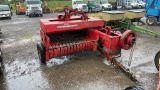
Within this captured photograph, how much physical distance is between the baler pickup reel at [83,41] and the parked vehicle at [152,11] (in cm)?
867

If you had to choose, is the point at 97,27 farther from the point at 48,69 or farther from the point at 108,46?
the point at 48,69

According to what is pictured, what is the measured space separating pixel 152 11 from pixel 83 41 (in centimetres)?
964

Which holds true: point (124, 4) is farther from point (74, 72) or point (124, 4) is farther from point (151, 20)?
point (74, 72)

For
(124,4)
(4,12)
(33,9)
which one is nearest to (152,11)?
(33,9)

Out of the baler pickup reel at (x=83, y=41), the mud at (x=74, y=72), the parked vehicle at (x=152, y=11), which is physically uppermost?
the parked vehicle at (x=152, y=11)

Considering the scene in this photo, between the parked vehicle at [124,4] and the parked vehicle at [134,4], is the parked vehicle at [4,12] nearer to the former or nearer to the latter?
the parked vehicle at [124,4]

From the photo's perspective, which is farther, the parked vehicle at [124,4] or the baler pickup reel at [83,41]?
the parked vehicle at [124,4]

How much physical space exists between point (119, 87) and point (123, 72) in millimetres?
769

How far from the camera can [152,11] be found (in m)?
13.9

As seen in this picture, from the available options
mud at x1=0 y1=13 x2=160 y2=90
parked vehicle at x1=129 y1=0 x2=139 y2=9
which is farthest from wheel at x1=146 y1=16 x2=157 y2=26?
parked vehicle at x1=129 y1=0 x2=139 y2=9

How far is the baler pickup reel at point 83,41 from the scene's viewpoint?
18.6 ft

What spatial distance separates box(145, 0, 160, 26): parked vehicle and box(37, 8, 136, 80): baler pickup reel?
8.67 metres

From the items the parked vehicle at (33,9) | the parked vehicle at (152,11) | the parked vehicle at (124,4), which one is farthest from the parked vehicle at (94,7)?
the parked vehicle at (152,11)

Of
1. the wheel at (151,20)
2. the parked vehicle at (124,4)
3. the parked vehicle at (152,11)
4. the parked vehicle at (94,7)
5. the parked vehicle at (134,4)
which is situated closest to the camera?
the parked vehicle at (152,11)
